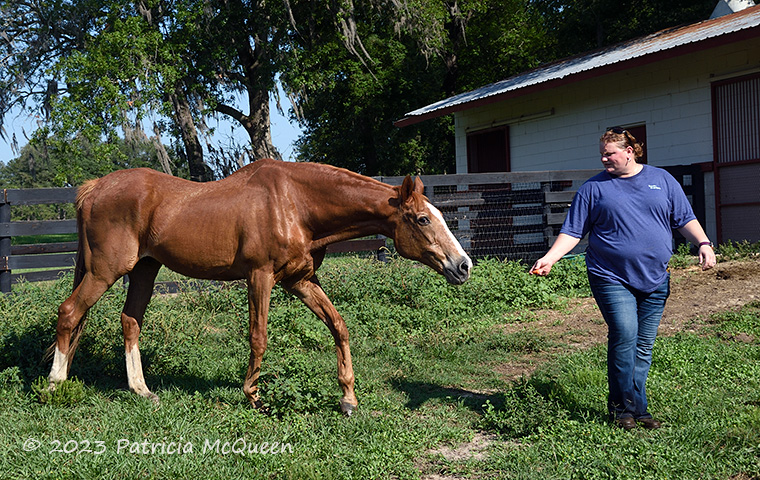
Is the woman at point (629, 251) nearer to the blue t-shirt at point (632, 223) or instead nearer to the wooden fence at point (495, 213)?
the blue t-shirt at point (632, 223)

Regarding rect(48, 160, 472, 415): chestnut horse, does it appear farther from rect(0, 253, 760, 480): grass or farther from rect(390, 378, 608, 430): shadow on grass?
rect(390, 378, 608, 430): shadow on grass

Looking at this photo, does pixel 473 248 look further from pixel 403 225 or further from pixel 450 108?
pixel 450 108

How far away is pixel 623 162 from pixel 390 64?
21.9 meters

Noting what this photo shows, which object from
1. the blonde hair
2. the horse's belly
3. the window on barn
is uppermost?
the window on barn

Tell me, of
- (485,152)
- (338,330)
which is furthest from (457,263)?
(485,152)

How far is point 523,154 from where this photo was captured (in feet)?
49.0

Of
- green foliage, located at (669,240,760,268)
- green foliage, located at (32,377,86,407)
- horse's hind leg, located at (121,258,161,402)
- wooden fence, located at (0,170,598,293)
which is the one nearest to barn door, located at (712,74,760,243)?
green foliage, located at (669,240,760,268)

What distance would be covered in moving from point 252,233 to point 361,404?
1.52 metres

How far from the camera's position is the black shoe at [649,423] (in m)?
4.07

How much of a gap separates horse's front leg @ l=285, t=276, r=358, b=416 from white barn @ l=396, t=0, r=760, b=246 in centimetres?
822

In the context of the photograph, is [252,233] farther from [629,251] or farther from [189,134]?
[189,134]

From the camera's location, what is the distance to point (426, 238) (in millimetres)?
4484

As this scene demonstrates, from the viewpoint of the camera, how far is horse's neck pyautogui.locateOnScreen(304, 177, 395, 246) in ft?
15.3

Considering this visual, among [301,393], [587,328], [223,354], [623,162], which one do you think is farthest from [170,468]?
[587,328]
